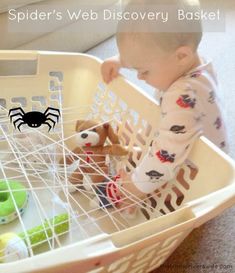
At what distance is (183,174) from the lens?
79 centimetres

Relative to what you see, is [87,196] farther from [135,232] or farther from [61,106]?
[135,232]

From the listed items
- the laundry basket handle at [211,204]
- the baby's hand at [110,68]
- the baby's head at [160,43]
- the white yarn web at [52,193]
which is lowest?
the white yarn web at [52,193]

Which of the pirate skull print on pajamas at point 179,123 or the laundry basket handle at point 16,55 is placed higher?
the laundry basket handle at point 16,55

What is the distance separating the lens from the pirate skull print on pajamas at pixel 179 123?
0.74 metres

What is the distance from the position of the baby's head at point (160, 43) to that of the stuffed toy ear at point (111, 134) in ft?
0.60

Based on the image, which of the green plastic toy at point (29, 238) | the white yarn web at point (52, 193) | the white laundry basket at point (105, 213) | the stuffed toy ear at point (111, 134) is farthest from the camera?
the stuffed toy ear at point (111, 134)

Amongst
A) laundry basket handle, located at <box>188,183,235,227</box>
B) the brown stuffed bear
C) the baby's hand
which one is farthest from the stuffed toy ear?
laundry basket handle, located at <box>188,183,235,227</box>

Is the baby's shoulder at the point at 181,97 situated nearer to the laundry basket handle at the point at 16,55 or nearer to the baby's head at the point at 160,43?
the baby's head at the point at 160,43

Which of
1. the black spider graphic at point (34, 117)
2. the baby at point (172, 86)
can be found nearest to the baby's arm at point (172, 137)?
the baby at point (172, 86)

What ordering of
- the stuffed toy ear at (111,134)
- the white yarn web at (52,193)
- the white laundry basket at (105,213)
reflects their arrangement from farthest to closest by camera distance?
the stuffed toy ear at (111,134) < the white yarn web at (52,193) < the white laundry basket at (105,213)

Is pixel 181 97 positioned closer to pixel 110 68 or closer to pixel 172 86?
pixel 172 86

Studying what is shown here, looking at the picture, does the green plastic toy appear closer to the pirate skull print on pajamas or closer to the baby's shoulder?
the pirate skull print on pajamas

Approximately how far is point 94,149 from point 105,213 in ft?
0.48

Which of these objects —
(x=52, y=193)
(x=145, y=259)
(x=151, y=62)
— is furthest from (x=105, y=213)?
(x=151, y=62)
